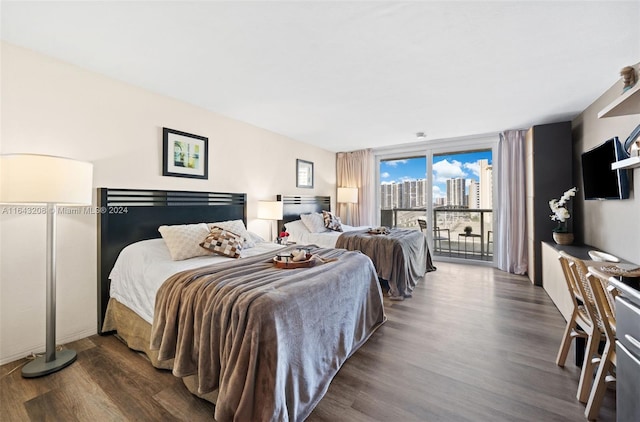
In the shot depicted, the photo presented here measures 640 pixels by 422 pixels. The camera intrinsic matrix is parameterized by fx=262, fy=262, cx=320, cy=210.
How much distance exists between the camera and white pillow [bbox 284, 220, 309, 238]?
14.1ft

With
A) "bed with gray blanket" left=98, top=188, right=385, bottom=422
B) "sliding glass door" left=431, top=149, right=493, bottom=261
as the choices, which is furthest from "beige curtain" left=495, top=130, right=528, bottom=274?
"bed with gray blanket" left=98, top=188, right=385, bottom=422

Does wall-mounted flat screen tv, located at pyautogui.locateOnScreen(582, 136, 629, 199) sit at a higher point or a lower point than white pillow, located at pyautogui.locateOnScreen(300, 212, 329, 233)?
higher

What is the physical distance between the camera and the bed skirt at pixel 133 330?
6.00ft

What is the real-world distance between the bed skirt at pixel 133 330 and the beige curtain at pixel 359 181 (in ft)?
15.0

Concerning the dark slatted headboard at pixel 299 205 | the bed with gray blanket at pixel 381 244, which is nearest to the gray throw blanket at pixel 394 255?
the bed with gray blanket at pixel 381 244

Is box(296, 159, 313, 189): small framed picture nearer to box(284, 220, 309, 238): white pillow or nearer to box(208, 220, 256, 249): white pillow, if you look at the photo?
box(284, 220, 309, 238): white pillow

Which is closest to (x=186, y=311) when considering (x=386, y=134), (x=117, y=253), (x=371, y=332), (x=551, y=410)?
(x=117, y=253)

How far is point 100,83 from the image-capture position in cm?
243

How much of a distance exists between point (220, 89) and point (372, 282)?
8.24 ft

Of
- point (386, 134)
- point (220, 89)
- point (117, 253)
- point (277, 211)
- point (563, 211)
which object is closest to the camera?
point (117, 253)

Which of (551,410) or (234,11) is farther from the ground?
(234,11)

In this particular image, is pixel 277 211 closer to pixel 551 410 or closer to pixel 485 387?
pixel 485 387

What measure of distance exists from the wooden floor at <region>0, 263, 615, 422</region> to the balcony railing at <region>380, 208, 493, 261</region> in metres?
2.78

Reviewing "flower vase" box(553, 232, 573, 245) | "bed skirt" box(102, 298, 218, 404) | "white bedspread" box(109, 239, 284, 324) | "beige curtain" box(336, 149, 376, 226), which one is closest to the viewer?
"bed skirt" box(102, 298, 218, 404)
